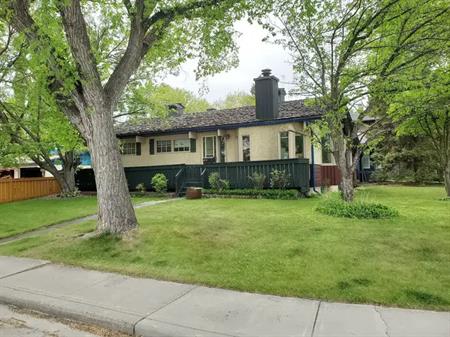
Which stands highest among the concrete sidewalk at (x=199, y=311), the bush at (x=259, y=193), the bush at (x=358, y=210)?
the bush at (x=259, y=193)

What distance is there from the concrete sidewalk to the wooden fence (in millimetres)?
14325

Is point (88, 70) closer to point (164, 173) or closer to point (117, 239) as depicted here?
point (117, 239)

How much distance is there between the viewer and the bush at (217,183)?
15.1 metres

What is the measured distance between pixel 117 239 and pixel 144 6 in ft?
16.2

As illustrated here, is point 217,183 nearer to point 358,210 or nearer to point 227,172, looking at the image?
point 227,172

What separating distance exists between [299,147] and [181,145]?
277 inches

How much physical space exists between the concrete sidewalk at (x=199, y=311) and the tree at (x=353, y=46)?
5955 mm

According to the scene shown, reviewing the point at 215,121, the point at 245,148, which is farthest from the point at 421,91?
the point at 215,121

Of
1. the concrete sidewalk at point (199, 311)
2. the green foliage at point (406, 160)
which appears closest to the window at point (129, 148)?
the green foliage at point (406, 160)

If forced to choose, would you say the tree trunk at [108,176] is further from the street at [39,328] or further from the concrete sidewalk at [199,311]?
the street at [39,328]

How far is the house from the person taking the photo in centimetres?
1562

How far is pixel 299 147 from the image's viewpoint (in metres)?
16.2

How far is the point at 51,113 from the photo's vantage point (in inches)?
552

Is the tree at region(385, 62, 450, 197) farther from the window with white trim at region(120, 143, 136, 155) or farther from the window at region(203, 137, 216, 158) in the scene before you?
the window with white trim at region(120, 143, 136, 155)
